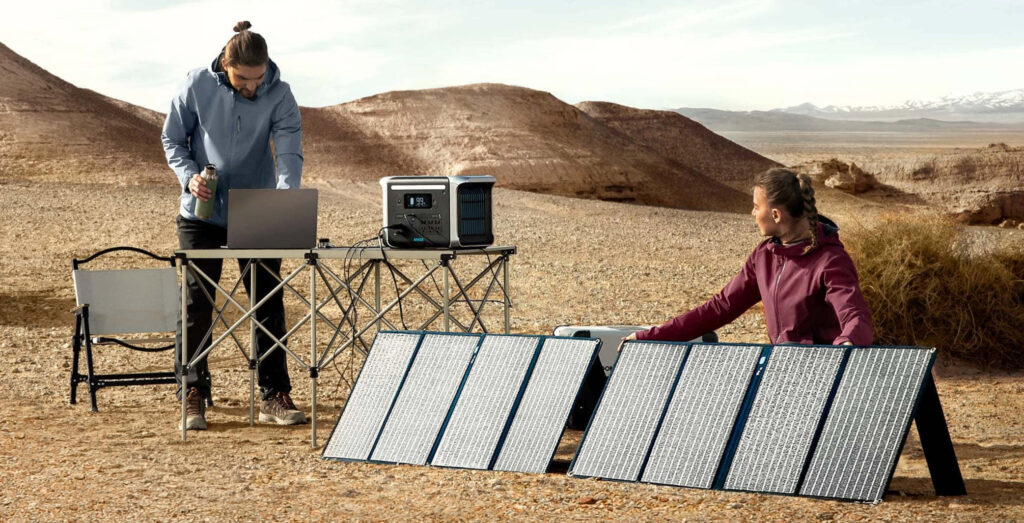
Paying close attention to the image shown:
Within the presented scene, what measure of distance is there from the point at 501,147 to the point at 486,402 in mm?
34165

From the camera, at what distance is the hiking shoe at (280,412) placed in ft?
19.0

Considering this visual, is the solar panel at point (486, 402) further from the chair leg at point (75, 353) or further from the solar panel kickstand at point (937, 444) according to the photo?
the chair leg at point (75, 353)

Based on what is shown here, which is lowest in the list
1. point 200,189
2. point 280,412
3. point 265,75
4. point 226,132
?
point 280,412

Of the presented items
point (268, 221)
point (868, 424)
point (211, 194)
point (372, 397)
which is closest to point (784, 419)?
point (868, 424)

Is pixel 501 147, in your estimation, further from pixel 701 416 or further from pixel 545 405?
pixel 701 416

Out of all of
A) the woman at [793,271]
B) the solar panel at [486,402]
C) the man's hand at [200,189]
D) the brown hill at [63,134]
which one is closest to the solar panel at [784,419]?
the woman at [793,271]

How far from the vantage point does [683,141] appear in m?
51.8

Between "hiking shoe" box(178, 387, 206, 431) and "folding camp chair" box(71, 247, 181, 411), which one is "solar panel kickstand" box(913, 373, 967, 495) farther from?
"folding camp chair" box(71, 247, 181, 411)

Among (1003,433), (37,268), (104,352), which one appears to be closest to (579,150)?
(37,268)

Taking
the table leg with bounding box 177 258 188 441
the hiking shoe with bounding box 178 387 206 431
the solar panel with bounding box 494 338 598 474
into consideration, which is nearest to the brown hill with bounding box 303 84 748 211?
the hiking shoe with bounding box 178 387 206 431

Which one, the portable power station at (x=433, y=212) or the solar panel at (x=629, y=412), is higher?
the portable power station at (x=433, y=212)

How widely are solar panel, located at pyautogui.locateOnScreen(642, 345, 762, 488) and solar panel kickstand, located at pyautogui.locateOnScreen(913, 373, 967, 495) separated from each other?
1.99ft

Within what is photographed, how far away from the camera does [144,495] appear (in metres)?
4.29

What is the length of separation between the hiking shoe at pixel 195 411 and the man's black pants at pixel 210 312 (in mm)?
42
